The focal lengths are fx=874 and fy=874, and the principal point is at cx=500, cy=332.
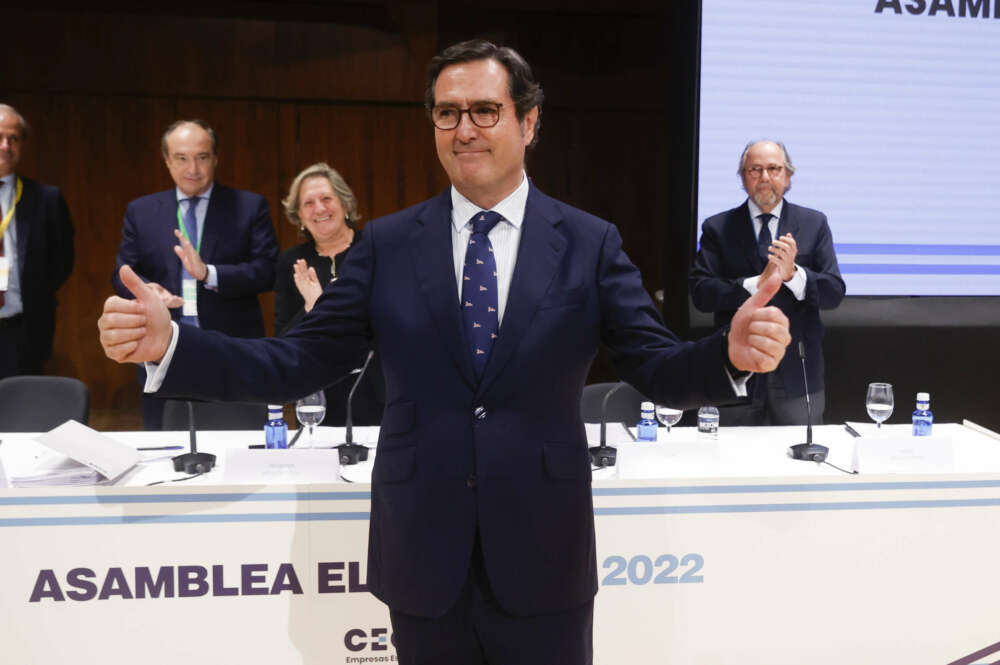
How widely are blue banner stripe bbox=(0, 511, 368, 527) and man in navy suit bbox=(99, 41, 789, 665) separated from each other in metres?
0.61

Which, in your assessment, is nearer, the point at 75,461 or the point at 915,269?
the point at 75,461

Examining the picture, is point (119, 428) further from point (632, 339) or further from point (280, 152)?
point (632, 339)

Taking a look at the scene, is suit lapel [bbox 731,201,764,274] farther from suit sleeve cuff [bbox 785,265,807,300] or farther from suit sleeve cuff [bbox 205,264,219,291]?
suit sleeve cuff [bbox 205,264,219,291]

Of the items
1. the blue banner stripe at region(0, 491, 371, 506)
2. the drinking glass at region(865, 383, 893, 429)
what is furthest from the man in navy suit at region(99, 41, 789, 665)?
the drinking glass at region(865, 383, 893, 429)

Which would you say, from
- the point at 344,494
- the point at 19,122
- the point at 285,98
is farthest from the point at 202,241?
the point at 285,98

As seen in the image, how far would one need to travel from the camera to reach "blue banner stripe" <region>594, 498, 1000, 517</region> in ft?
6.70

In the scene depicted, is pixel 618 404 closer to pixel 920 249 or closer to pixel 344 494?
pixel 344 494

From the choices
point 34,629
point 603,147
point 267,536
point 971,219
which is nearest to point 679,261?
point 971,219

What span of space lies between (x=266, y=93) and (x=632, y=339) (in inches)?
191

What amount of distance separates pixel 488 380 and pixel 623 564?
2.96 feet

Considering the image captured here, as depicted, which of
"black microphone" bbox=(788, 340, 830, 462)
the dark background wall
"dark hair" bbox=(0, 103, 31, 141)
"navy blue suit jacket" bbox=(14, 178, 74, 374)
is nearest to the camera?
"black microphone" bbox=(788, 340, 830, 462)

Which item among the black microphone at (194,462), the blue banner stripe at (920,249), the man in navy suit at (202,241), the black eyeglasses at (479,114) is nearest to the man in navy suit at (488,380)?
the black eyeglasses at (479,114)

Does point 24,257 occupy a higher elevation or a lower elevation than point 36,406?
higher

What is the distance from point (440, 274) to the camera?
4.55 ft
